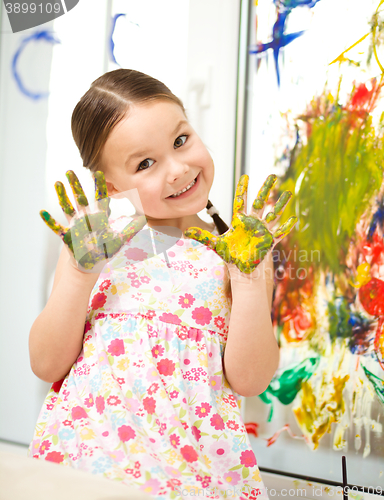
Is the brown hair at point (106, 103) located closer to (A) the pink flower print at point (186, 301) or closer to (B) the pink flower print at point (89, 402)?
(A) the pink flower print at point (186, 301)

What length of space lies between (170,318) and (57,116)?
1.97 ft

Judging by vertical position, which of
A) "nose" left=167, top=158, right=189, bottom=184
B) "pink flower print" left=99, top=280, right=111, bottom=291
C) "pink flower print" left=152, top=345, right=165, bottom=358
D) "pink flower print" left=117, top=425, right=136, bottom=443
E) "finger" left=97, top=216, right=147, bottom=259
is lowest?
"pink flower print" left=117, top=425, right=136, bottom=443

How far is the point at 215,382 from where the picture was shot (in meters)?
0.61

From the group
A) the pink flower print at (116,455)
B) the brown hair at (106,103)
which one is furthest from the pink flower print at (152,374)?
the brown hair at (106,103)

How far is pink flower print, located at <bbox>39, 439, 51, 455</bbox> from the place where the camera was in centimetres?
55

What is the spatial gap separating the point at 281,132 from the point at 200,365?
50 centimetres

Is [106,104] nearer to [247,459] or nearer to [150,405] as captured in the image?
[150,405]

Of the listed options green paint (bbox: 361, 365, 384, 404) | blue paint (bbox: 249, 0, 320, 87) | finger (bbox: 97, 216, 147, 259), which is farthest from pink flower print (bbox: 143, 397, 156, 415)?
blue paint (bbox: 249, 0, 320, 87)

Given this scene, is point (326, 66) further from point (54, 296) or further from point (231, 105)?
point (54, 296)

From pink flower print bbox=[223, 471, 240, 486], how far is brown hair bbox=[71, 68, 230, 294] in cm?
26

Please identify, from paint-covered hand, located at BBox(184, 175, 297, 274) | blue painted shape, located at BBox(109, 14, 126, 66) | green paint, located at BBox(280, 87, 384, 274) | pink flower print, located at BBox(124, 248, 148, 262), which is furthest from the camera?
blue painted shape, located at BBox(109, 14, 126, 66)

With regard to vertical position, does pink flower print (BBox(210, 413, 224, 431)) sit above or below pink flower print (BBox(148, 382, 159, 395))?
below

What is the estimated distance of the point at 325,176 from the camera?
0.81m

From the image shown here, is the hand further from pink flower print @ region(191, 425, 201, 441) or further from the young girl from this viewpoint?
pink flower print @ region(191, 425, 201, 441)
